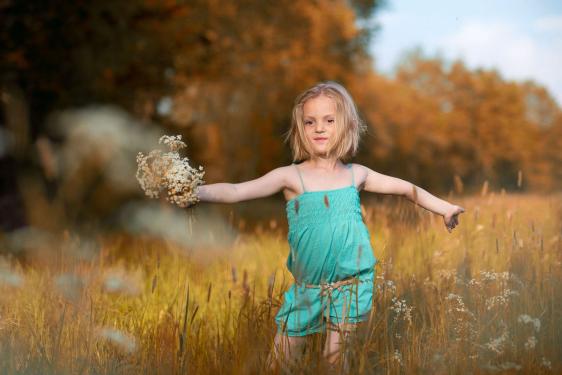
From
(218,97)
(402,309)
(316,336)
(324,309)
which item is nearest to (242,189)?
(324,309)

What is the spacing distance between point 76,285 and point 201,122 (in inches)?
872

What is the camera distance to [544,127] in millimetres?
40000

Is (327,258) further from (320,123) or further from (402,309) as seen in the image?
(320,123)

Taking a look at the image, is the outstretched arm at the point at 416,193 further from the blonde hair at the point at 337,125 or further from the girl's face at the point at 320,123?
the girl's face at the point at 320,123

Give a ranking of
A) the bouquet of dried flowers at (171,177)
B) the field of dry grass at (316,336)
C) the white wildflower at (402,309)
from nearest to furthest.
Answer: the bouquet of dried flowers at (171,177), the field of dry grass at (316,336), the white wildflower at (402,309)

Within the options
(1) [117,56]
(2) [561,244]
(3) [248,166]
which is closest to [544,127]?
(3) [248,166]

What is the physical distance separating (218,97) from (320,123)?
21.5 meters

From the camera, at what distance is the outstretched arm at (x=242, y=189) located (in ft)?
10.1

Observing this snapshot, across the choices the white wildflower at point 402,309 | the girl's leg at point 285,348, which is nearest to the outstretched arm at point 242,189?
the girl's leg at point 285,348

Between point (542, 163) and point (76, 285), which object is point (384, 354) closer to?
point (76, 285)

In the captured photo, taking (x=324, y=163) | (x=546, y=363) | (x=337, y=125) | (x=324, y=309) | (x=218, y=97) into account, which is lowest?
(x=546, y=363)

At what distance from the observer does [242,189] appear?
10.7ft

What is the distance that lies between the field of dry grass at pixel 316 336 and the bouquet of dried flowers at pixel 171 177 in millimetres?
427

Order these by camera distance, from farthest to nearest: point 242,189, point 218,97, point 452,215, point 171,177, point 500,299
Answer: point 218,97 < point 500,299 < point 452,215 < point 242,189 < point 171,177
